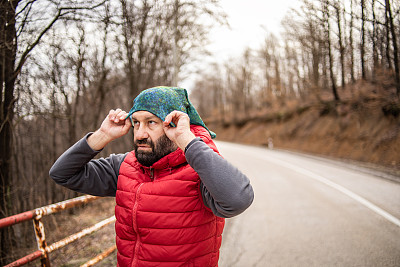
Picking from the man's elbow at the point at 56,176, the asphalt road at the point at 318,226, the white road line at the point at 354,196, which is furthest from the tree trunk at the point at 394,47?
the man's elbow at the point at 56,176

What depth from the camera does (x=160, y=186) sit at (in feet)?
5.43

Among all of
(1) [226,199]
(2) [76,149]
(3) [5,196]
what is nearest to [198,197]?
(1) [226,199]

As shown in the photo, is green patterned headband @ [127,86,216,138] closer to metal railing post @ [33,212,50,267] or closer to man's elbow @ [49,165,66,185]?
man's elbow @ [49,165,66,185]

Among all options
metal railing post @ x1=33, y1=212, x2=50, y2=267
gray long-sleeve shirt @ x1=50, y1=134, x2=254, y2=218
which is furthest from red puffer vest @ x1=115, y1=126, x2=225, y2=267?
metal railing post @ x1=33, y1=212, x2=50, y2=267

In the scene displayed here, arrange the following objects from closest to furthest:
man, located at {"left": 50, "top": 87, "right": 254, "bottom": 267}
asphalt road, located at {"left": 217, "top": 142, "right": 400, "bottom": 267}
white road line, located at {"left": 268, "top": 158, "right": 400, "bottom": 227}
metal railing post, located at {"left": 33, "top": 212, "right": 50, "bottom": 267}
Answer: man, located at {"left": 50, "top": 87, "right": 254, "bottom": 267} < metal railing post, located at {"left": 33, "top": 212, "right": 50, "bottom": 267} < asphalt road, located at {"left": 217, "top": 142, "right": 400, "bottom": 267} < white road line, located at {"left": 268, "top": 158, "right": 400, "bottom": 227}

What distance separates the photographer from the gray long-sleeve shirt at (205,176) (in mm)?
1404

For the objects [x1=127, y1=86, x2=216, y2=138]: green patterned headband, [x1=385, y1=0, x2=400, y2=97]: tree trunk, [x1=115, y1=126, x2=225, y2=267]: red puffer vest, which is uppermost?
[x1=385, y1=0, x2=400, y2=97]: tree trunk

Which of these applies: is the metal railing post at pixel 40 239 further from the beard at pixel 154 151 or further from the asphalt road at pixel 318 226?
the asphalt road at pixel 318 226

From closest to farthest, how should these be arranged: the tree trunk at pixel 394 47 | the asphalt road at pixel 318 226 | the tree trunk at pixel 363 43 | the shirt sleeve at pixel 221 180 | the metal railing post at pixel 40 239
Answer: the shirt sleeve at pixel 221 180, the metal railing post at pixel 40 239, the asphalt road at pixel 318 226, the tree trunk at pixel 394 47, the tree trunk at pixel 363 43

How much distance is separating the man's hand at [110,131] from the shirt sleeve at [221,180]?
0.60 metres

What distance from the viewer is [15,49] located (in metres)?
3.85

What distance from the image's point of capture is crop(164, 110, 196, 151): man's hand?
1520mm

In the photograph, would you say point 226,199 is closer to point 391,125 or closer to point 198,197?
point 198,197

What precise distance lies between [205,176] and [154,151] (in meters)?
0.42
